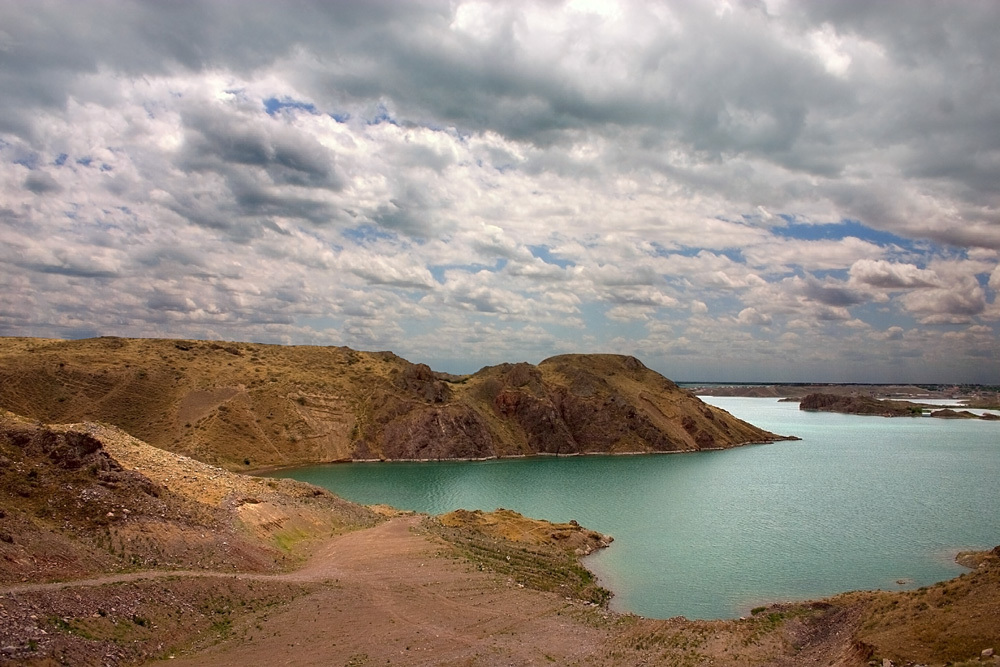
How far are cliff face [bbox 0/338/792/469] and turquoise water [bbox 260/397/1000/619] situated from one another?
27.1 ft

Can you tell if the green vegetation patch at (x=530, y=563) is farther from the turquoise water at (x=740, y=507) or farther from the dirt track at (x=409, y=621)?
the dirt track at (x=409, y=621)

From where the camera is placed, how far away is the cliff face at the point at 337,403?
102 metres

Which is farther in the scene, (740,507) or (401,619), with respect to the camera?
(740,507)

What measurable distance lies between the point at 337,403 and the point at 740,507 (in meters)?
78.2

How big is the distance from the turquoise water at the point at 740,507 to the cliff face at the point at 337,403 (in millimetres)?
8261

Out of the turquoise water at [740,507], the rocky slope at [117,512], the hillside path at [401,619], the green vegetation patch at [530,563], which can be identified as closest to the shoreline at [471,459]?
the turquoise water at [740,507]

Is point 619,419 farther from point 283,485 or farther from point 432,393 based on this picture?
point 283,485

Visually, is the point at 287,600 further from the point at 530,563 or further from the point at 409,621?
the point at 530,563

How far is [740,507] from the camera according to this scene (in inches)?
2746

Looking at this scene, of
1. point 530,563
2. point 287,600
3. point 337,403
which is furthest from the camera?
point 337,403

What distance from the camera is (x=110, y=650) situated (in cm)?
2211

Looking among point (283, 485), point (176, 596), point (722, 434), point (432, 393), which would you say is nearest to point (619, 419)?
point (722, 434)

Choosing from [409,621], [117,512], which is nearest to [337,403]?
[117,512]

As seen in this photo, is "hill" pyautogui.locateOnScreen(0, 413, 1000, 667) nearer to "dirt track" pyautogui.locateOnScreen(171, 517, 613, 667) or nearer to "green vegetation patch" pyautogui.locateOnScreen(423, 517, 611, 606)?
"dirt track" pyautogui.locateOnScreen(171, 517, 613, 667)
